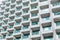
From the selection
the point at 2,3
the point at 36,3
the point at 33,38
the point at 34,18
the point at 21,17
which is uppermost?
the point at 2,3

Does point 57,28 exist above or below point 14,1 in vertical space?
below

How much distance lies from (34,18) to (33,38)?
5.71 meters

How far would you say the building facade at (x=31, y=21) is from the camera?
32166 millimetres

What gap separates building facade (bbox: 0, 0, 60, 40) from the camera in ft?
106

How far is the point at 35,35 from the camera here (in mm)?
32938

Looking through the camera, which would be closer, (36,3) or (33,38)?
(33,38)

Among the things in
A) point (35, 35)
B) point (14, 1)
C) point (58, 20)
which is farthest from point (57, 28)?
point (14, 1)

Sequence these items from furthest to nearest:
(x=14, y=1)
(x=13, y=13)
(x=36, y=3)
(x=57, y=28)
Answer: (x=14, y=1)
(x=13, y=13)
(x=36, y=3)
(x=57, y=28)

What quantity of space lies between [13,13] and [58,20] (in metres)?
17.8

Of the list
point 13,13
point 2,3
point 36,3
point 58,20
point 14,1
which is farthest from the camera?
point 2,3

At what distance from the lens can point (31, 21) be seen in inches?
1444

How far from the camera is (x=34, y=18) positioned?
36250 millimetres

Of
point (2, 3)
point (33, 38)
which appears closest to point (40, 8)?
point (33, 38)

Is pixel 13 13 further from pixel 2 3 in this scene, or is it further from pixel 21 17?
pixel 2 3
